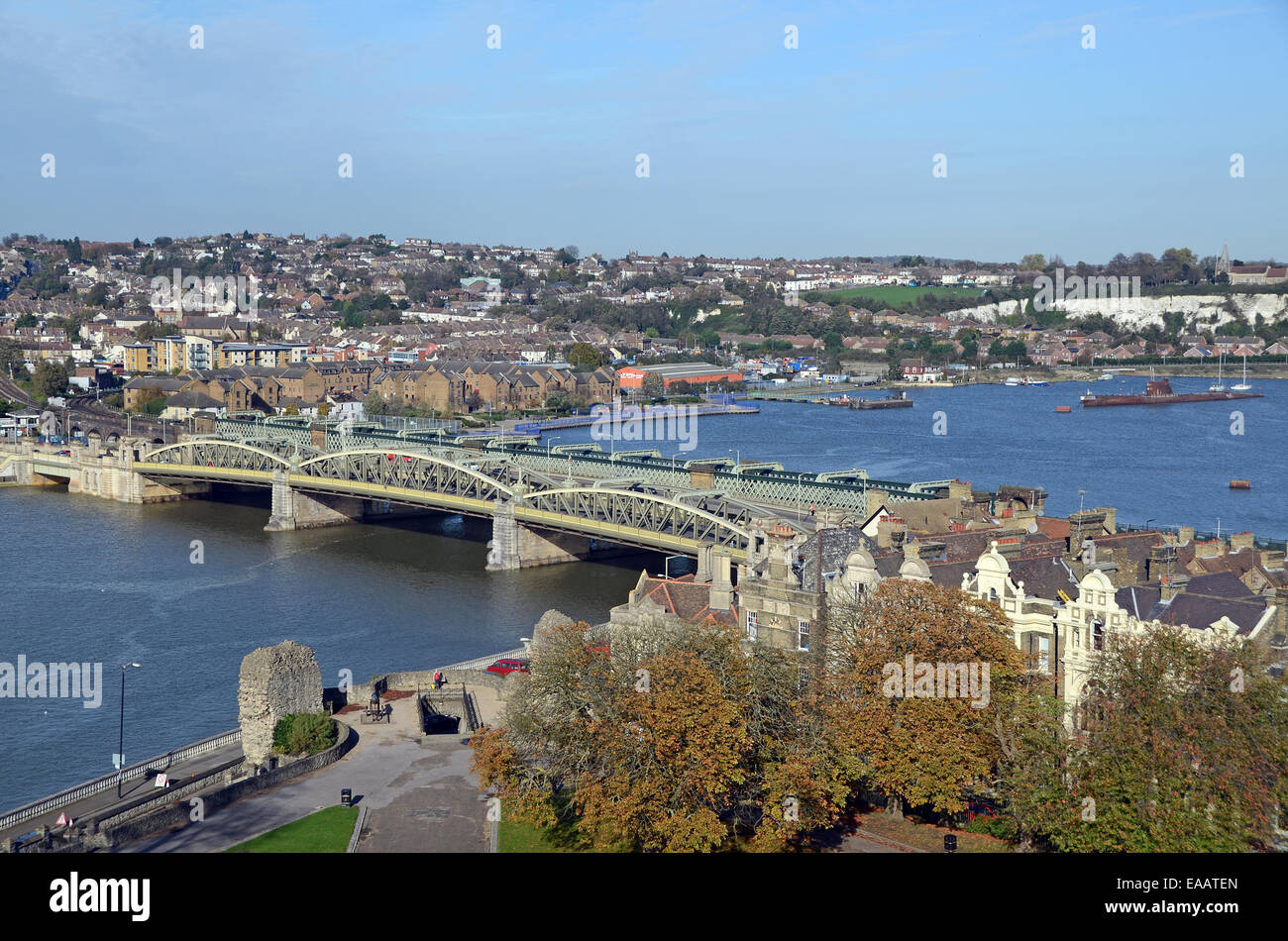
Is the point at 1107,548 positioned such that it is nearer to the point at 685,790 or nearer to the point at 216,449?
the point at 685,790

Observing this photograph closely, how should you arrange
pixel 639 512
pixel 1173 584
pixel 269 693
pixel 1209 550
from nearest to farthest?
pixel 1173 584
pixel 269 693
pixel 1209 550
pixel 639 512

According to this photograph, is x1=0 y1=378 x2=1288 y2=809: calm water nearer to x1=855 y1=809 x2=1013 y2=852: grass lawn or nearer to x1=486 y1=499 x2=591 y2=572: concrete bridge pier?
x1=486 y1=499 x2=591 y2=572: concrete bridge pier

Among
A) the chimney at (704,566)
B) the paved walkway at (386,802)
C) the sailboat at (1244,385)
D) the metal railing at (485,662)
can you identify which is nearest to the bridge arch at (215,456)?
the chimney at (704,566)

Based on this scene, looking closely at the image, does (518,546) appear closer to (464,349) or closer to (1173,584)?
(1173,584)

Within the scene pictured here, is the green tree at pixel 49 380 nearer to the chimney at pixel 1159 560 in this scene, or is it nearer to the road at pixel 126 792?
the road at pixel 126 792

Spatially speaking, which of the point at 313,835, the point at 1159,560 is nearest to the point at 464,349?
the point at 1159,560

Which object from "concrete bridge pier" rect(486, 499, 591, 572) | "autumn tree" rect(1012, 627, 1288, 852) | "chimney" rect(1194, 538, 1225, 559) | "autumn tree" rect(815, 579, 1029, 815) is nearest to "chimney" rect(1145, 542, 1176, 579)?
"chimney" rect(1194, 538, 1225, 559)
